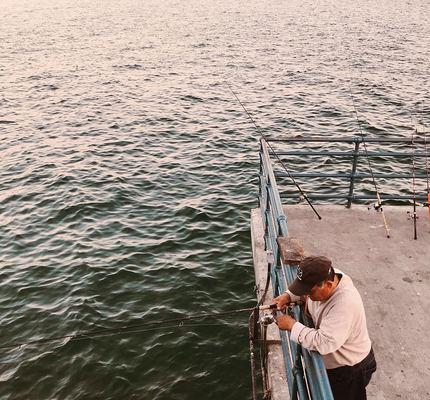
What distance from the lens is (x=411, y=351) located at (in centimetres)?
563

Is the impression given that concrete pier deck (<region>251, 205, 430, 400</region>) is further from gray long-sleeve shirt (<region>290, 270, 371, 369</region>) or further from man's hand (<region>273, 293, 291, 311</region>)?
man's hand (<region>273, 293, 291, 311</region>)

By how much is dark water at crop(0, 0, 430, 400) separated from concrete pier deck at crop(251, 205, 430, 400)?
2.29 meters

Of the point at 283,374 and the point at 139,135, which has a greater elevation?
the point at 283,374

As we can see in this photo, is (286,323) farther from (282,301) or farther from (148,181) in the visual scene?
(148,181)

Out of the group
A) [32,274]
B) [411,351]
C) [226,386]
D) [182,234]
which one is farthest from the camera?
[182,234]

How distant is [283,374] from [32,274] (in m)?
7.09

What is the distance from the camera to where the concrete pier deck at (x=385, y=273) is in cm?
537

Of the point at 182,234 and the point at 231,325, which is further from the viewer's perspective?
the point at 182,234

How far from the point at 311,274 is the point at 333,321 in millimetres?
422

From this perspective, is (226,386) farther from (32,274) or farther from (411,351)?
(32,274)

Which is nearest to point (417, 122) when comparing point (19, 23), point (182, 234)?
point (182, 234)

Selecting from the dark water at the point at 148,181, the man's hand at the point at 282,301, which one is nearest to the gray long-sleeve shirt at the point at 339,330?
the man's hand at the point at 282,301

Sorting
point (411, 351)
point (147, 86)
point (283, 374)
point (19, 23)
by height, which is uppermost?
point (411, 351)

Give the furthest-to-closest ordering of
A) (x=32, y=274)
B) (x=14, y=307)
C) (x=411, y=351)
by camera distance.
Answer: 1. (x=32, y=274)
2. (x=14, y=307)
3. (x=411, y=351)
